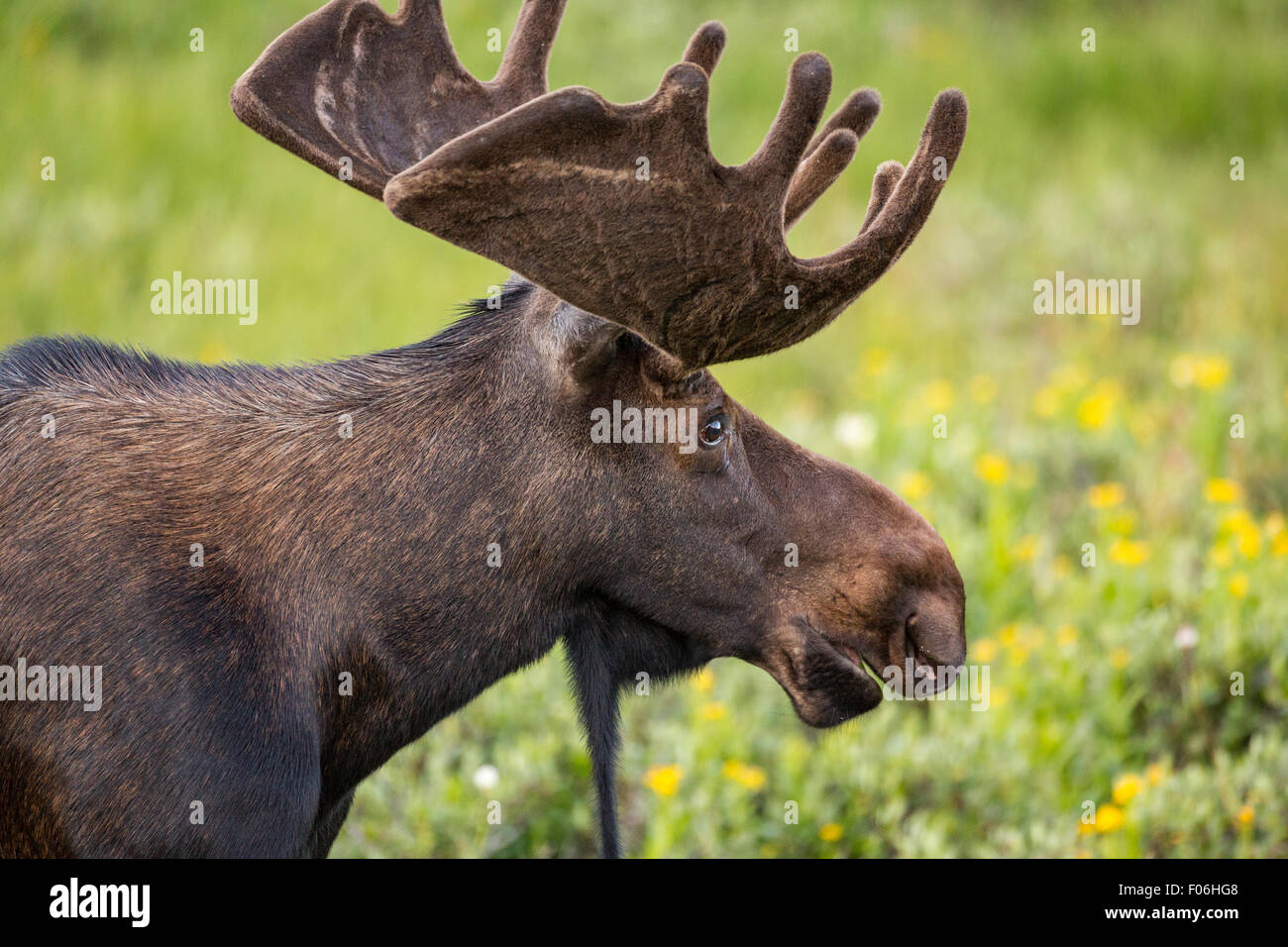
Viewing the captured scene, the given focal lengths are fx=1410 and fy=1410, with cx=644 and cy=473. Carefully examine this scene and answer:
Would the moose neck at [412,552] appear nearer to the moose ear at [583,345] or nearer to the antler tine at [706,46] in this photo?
the moose ear at [583,345]

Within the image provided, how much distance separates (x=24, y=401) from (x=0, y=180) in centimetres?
650

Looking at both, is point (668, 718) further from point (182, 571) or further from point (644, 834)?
point (182, 571)

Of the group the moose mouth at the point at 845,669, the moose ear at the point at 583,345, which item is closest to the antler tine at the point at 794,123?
the moose ear at the point at 583,345

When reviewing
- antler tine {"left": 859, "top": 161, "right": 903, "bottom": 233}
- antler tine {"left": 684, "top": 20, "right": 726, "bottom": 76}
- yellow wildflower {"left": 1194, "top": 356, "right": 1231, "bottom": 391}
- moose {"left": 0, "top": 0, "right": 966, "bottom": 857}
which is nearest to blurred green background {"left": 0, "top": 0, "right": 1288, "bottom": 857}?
yellow wildflower {"left": 1194, "top": 356, "right": 1231, "bottom": 391}

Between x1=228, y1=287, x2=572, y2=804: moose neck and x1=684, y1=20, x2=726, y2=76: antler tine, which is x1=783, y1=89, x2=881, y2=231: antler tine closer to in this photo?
x1=684, y1=20, x2=726, y2=76: antler tine

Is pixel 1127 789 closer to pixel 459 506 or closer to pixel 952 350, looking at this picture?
pixel 459 506

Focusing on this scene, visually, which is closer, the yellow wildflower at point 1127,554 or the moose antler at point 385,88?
the moose antler at point 385,88

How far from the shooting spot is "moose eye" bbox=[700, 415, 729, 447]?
104 inches

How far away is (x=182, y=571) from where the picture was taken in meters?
2.45

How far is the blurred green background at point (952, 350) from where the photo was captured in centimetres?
428

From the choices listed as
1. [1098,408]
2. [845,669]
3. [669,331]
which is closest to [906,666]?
[845,669]

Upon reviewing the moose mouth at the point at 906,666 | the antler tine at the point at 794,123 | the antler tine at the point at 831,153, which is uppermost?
the antler tine at the point at 831,153

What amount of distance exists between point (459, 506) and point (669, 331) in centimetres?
51

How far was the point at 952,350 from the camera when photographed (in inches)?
326
